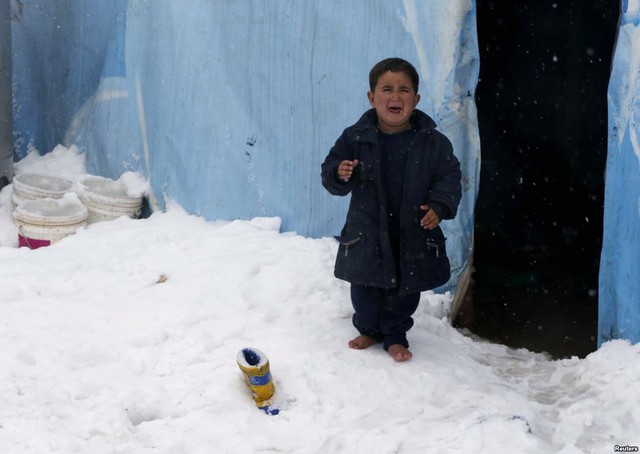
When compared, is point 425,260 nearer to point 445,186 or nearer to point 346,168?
point 445,186

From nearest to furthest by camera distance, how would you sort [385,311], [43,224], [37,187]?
[385,311] < [43,224] < [37,187]

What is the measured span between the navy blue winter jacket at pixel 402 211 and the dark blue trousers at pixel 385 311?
0.38 feet

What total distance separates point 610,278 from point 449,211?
1011mm

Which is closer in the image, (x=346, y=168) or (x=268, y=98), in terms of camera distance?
(x=346, y=168)

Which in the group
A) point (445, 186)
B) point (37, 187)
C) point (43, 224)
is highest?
point (445, 186)

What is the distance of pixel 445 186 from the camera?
355cm

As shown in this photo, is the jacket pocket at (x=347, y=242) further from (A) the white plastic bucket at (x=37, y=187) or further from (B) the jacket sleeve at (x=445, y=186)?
(A) the white plastic bucket at (x=37, y=187)

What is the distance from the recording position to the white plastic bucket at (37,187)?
561 cm

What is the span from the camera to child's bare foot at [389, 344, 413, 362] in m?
3.68

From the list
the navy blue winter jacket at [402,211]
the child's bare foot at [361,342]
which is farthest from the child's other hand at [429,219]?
the child's bare foot at [361,342]

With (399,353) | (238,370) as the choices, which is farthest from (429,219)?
(238,370)

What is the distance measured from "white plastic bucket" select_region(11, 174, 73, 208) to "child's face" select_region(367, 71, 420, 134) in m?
2.91

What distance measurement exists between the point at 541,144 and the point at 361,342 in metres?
3.48

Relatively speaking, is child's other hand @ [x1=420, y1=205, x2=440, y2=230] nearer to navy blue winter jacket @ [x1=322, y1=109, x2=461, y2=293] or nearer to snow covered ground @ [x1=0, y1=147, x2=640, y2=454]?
navy blue winter jacket @ [x1=322, y1=109, x2=461, y2=293]
